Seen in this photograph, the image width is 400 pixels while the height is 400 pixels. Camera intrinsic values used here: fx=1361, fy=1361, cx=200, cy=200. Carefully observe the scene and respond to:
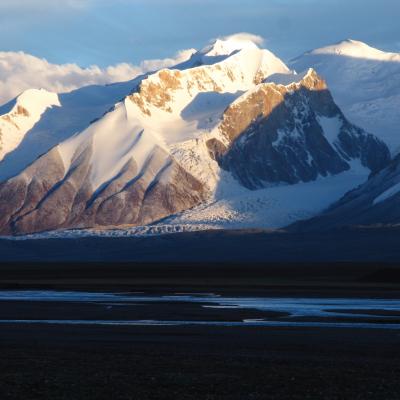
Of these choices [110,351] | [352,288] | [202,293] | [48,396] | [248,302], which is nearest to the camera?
[48,396]

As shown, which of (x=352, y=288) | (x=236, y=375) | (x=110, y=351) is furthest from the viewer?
(x=352, y=288)

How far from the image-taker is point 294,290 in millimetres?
114938

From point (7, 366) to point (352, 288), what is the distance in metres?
76.8

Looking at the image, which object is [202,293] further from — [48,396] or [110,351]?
[48,396]

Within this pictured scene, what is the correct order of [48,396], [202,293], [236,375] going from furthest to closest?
[202,293] → [236,375] → [48,396]

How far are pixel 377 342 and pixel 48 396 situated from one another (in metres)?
21.5

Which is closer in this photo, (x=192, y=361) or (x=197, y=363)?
(x=197, y=363)

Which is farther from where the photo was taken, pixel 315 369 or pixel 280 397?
pixel 315 369

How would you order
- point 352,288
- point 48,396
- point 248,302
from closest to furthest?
point 48,396, point 248,302, point 352,288

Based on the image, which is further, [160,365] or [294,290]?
[294,290]

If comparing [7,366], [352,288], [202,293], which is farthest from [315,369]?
[352,288]

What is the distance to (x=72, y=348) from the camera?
A: 174ft

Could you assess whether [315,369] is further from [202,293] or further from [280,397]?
[202,293]

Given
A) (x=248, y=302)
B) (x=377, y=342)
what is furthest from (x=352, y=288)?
(x=377, y=342)
